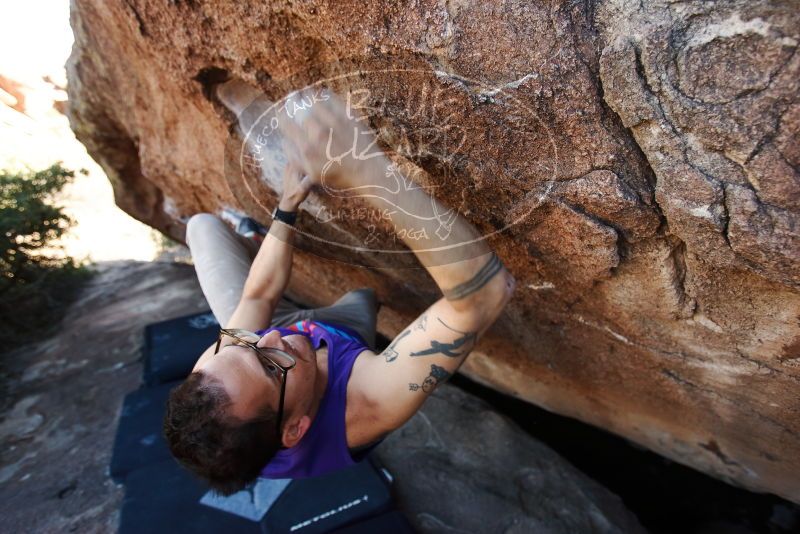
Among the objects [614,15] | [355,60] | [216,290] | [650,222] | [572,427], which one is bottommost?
[572,427]

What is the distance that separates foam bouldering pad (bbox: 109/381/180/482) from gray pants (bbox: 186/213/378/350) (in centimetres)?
58

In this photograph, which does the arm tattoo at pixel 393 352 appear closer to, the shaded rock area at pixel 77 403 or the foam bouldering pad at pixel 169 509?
the foam bouldering pad at pixel 169 509

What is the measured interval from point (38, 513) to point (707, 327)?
2.83 metres

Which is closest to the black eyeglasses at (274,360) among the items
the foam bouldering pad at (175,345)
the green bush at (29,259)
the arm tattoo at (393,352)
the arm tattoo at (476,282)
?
the arm tattoo at (393,352)

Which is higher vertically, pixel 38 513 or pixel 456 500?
pixel 456 500

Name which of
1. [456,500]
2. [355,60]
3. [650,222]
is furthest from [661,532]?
[355,60]

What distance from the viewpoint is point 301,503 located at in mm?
1986

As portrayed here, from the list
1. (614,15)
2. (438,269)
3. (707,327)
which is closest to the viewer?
(614,15)

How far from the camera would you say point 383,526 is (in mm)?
1887

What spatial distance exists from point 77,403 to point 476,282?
2980mm

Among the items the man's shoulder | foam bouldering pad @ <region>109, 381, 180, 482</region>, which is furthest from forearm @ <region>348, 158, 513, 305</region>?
foam bouldering pad @ <region>109, 381, 180, 482</region>

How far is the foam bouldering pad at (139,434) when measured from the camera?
2303mm

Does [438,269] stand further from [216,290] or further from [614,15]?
[216,290]

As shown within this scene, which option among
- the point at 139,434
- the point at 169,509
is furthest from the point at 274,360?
the point at 139,434
